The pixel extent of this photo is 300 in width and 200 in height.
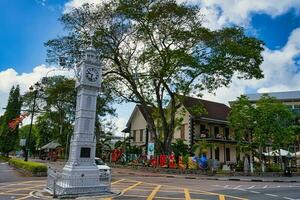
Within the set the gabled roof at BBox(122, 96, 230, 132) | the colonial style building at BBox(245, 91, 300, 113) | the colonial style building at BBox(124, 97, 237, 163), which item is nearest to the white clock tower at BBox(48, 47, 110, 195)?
the colonial style building at BBox(124, 97, 237, 163)

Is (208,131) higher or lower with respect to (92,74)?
lower

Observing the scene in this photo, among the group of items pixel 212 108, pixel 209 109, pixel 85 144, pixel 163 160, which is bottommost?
pixel 163 160

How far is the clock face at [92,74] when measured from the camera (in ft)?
48.6

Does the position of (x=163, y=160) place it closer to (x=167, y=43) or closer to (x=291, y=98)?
(x=167, y=43)

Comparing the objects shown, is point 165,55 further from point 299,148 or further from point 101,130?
point 299,148

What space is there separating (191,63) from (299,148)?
1501 inches

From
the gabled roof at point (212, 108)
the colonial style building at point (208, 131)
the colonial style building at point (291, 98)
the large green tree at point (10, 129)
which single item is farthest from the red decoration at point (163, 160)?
the colonial style building at point (291, 98)

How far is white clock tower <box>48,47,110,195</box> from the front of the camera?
12.7 meters

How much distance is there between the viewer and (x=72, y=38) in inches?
1176

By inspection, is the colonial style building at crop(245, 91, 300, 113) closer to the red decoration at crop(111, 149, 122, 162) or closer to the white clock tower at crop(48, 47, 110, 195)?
the red decoration at crop(111, 149, 122, 162)

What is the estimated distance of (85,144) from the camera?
13.9 m

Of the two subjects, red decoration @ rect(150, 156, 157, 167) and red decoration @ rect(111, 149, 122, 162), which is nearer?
red decoration @ rect(150, 156, 157, 167)

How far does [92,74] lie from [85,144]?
332cm

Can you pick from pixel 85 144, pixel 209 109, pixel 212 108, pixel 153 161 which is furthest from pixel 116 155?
pixel 85 144
